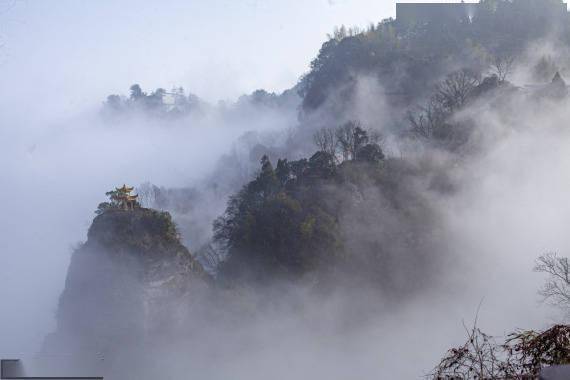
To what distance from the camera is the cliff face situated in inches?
1110

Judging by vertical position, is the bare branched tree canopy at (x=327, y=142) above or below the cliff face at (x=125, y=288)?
above

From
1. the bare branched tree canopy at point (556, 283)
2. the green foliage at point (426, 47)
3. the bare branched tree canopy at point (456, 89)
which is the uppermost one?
the green foliage at point (426, 47)

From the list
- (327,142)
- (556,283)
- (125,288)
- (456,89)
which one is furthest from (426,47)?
(125,288)

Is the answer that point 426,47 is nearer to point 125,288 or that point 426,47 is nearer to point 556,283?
point 556,283

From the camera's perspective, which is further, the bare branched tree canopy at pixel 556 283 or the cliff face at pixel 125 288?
the cliff face at pixel 125 288

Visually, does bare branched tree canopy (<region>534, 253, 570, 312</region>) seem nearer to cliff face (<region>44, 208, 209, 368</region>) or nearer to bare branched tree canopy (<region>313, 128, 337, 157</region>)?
cliff face (<region>44, 208, 209, 368</region>)

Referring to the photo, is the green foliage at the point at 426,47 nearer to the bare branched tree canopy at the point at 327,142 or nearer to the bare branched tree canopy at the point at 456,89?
the bare branched tree canopy at the point at 456,89

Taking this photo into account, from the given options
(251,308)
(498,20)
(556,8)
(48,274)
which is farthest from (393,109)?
(48,274)

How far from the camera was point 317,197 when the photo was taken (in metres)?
35.3

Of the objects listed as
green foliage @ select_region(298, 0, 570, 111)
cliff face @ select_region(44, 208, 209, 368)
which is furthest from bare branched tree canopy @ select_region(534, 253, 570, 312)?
green foliage @ select_region(298, 0, 570, 111)

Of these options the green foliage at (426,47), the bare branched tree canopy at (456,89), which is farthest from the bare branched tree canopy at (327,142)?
the green foliage at (426,47)

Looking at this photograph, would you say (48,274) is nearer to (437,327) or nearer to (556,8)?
(437,327)

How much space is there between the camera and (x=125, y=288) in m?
28.5

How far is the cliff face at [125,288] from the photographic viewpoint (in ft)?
92.5
